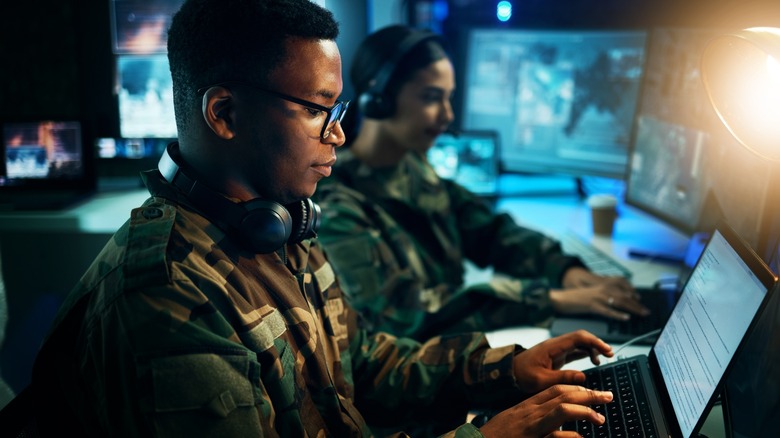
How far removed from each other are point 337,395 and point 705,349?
44 cm

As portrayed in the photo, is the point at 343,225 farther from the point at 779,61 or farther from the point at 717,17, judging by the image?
the point at 717,17

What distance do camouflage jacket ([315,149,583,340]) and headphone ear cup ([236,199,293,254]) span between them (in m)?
0.48

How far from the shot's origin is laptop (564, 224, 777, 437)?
735 millimetres

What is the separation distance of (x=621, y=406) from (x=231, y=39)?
0.66m

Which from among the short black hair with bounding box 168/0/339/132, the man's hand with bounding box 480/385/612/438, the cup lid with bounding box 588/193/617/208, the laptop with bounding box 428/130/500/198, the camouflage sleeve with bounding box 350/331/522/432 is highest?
the short black hair with bounding box 168/0/339/132

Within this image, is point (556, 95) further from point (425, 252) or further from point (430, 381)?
point (430, 381)

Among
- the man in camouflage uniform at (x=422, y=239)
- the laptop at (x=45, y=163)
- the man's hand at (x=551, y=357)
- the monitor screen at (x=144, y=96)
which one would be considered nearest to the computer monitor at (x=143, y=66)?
the monitor screen at (x=144, y=96)

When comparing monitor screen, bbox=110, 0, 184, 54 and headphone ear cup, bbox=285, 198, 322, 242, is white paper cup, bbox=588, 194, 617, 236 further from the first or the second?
monitor screen, bbox=110, 0, 184, 54

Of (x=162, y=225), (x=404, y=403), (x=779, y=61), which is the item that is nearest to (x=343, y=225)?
(x=404, y=403)

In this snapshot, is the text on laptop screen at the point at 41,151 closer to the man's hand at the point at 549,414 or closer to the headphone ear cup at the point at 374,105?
the headphone ear cup at the point at 374,105

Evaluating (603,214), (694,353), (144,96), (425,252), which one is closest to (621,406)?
(694,353)

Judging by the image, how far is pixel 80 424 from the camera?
0.68m

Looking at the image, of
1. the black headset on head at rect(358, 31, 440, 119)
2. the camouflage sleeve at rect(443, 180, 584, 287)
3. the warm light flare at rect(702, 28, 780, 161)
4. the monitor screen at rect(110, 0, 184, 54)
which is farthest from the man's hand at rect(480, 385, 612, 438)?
the monitor screen at rect(110, 0, 184, 54)

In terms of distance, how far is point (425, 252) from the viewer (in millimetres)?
1608
